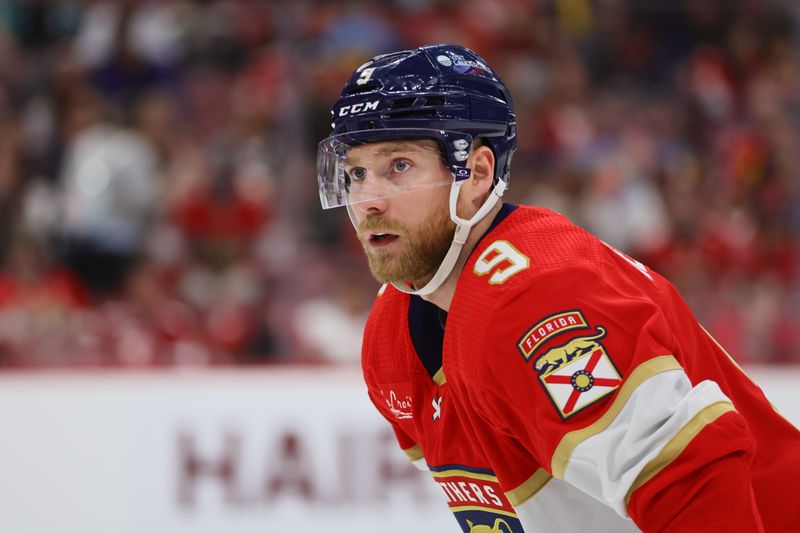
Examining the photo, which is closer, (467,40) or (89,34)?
(89,34)

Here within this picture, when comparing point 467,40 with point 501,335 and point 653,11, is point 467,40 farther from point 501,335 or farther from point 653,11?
point 501,335

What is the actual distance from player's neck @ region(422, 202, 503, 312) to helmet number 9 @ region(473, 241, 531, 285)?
175 mm

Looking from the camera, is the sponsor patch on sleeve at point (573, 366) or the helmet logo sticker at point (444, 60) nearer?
the sponsor patch on sleeve at point (573, 366)

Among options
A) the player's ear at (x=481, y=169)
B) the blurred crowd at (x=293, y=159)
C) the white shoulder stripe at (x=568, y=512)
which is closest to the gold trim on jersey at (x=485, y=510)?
the white shoulder stripe at (x=568, y=512)

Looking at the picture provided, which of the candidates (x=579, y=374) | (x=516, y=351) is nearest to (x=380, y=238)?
(x=516, y=351)

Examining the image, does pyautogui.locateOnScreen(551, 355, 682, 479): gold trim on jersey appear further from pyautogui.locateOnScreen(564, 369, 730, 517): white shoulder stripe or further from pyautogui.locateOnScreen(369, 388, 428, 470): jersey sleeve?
pyautogui.locateOnScreen(369, 388, 428, 470): jersey sleeve

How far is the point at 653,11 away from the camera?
6.19 meters

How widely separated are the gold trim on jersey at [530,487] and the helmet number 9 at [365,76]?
856mm

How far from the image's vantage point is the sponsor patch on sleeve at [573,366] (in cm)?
180

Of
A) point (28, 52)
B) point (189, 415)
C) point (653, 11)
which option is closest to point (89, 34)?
point (28, 52)

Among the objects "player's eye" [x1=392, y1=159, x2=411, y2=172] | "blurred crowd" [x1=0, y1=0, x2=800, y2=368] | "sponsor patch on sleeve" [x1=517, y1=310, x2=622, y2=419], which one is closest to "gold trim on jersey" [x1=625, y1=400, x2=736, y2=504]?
"sponsor patch on sleeve" [x1=517, y1=310, x2=622, y2=419]

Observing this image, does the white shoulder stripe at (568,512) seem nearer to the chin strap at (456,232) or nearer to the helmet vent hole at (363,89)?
the chin strap at (456,232)

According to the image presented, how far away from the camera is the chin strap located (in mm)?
2221

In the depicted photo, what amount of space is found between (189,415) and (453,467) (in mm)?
2524
